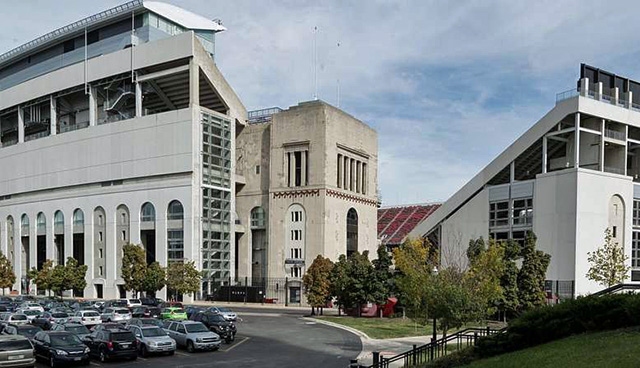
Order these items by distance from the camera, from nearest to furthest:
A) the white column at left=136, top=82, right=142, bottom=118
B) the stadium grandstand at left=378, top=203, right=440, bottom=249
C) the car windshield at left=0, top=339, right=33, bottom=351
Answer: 1. the car windshield at left=0, top=339, right=33, bottom=351
2. the white column at left=136, top=82, right=142, bottom=118
3. the stadium grandstand at left=378, top=203, right=440, bottom=249

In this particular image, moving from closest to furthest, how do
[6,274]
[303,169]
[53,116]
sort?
[303,169]
[6,274]
[53,116]

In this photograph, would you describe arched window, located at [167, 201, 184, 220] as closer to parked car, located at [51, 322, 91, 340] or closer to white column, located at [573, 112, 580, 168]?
parked car, located at [51, 322, 91, 340]

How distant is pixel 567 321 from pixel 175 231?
6451 cm

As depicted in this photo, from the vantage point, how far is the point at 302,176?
79.4 meters

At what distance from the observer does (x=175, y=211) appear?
78.0m

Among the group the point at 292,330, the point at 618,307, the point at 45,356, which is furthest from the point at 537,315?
the point at 292,330

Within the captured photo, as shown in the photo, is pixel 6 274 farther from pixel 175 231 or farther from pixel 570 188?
pixel 570 188

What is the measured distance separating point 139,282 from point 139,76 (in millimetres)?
29580

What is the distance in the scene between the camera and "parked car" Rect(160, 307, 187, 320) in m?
44.4

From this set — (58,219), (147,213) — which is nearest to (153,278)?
(147,213)

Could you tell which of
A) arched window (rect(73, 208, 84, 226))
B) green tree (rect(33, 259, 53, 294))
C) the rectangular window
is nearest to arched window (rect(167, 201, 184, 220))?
arched window (rect(73, 208, 84, 226))

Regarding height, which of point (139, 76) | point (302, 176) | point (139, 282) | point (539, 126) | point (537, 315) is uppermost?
point (139, 76)

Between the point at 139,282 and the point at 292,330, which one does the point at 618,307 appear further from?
the point at 139,282

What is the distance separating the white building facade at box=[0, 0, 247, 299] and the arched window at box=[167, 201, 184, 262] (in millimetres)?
159
